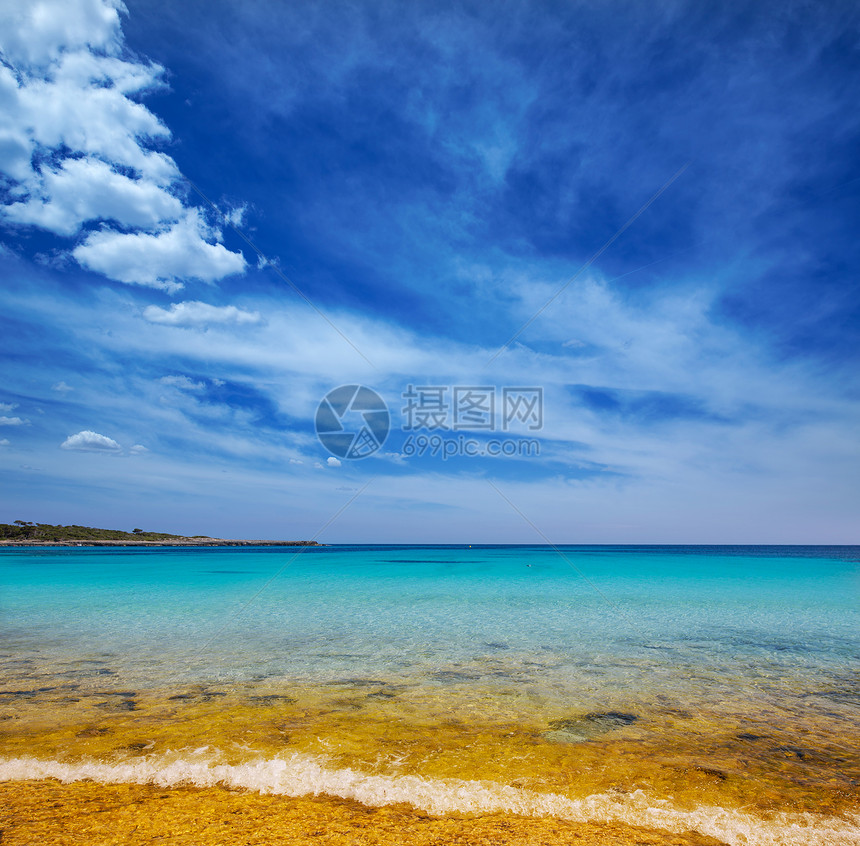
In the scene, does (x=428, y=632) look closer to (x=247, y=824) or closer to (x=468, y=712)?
(x=468, y=712)

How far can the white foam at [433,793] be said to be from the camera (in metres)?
3.51

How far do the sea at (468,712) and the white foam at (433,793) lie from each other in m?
0.02

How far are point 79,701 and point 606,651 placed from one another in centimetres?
869

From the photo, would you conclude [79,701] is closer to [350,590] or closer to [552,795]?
[552,795]

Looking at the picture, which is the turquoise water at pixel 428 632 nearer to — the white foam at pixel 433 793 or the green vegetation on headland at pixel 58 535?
the white foam at pixel 433 793

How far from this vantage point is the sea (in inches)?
158

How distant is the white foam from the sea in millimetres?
17

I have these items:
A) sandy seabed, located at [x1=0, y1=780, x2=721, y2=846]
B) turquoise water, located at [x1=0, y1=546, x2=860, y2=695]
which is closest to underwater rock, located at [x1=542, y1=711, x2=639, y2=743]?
turquoise water, located at [x1=0, y1=546, x2=860, y2=695]

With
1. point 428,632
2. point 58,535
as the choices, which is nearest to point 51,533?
point 58,535

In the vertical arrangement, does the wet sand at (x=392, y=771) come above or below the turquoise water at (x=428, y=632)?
above

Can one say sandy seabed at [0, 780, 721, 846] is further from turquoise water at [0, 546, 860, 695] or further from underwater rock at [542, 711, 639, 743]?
turquoise water at [0, 546, 860, 695]

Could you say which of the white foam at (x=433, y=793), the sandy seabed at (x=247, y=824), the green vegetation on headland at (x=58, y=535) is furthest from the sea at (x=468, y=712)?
the green vegetation on headland at (x=58, y=535)

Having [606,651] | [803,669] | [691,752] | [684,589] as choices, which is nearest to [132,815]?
[691,752]

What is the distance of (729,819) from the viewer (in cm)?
363
